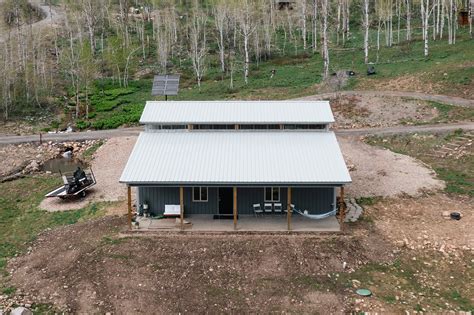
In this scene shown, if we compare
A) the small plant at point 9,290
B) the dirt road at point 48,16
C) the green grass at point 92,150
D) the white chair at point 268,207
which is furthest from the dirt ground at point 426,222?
the dirt road at point 48,16

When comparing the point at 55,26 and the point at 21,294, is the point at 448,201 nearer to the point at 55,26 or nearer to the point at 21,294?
the point at 21,294

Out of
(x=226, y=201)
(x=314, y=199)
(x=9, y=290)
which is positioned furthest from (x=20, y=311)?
(x=314, y=199)

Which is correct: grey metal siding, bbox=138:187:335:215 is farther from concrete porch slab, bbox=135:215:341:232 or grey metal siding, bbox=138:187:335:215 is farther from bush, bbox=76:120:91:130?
bush, bbox=76:120:91:130

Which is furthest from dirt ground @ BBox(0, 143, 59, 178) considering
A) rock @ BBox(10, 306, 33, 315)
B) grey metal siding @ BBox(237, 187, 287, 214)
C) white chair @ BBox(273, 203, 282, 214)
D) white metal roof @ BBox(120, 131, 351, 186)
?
white chair @ BBox(273, 203, 282, 214)

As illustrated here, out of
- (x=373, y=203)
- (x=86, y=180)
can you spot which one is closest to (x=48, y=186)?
(x=86, y=180)

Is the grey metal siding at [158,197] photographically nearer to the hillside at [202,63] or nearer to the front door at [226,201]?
the front door at [226,201]

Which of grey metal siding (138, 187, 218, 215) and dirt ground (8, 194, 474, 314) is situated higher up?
grey metal siding (138, 187, 218, 215)
